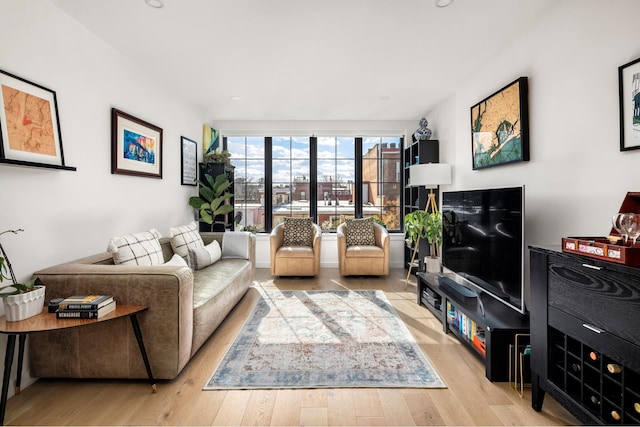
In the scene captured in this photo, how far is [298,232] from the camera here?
5.00 metres

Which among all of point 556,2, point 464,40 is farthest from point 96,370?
point 556,2

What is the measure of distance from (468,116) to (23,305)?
158 inches

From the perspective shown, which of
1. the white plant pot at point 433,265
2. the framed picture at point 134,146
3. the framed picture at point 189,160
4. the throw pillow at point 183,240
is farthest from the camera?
the framed picture at point 189,160

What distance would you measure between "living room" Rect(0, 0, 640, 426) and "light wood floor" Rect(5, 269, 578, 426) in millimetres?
822

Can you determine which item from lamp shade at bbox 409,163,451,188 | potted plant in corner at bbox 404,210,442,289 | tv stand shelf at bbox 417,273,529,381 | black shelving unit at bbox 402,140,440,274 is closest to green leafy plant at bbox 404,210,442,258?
potted plant in corner at bbox 404,210,442,289

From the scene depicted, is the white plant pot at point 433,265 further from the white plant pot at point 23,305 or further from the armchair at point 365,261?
the white plant pot at point 23,305

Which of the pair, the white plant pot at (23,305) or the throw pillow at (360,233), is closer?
the white plant pot at (23,305)

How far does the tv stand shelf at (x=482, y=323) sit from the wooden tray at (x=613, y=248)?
73 cm

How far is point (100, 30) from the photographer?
2.57 meters

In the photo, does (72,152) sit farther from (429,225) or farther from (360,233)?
(360,233)

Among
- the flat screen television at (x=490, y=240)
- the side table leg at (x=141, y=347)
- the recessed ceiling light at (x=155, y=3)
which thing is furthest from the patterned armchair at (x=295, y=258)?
the recessed ceiling light at (x=155, y=3)

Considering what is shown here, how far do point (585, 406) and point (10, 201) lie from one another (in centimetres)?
322

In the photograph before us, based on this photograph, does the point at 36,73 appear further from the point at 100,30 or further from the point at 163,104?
the point at 163,104

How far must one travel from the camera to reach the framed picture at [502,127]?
2504 millimetres
